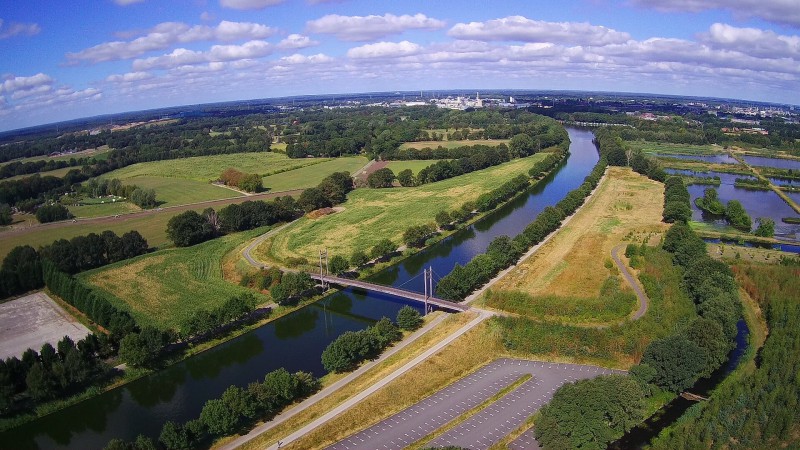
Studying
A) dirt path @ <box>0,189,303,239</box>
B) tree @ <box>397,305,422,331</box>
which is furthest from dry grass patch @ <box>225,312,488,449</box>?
dirt path @ <box>0,189,303,239</box>

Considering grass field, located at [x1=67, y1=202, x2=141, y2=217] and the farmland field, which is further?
the farmland field

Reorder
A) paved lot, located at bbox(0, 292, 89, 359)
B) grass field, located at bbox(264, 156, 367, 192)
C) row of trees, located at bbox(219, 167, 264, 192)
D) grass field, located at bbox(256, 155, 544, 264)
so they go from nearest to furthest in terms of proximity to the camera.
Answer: paved lot, located at bbox(0, 292, 89, 359) < grass field, located at bbox(256, 155, 544, 264) < row of trees, located at bbox(219, 167, 264, 192) < grass field, located at bbox(264, 156, 367, 192)

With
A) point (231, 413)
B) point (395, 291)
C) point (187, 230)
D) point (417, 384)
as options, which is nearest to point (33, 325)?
point (187, 230)

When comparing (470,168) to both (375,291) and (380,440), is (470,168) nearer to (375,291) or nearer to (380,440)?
(375,291)

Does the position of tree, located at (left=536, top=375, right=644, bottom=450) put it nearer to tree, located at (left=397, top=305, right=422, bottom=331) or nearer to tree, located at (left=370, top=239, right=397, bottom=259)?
tree, located at (left=397, top=305, right=422, bottom=331)

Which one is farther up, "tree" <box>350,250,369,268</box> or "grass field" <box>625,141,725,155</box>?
"grass field" <box>625,141,725,155</box>

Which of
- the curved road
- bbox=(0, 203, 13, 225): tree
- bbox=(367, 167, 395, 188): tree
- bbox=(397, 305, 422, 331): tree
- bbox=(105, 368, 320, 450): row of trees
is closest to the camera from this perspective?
bbox=(105, 368, 320, 450): row of trees
